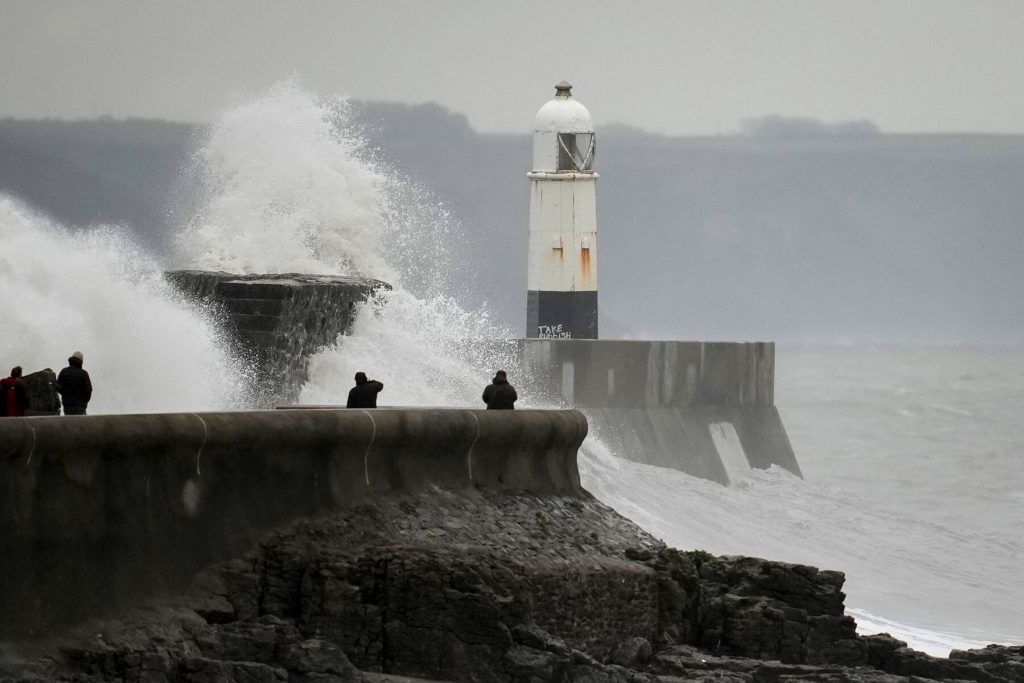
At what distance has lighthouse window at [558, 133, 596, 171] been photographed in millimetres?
23125

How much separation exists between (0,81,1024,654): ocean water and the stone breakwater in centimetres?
487

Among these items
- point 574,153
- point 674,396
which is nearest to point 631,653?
point 674,396

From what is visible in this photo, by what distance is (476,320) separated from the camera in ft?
70.9

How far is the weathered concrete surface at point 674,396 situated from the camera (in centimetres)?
2127

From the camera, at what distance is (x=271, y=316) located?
16.2 m

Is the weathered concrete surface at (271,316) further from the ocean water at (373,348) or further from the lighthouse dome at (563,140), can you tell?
the lighthouse dome at (563,140)

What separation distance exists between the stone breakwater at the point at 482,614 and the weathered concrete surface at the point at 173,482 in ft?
0.36

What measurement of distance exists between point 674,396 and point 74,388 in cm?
1327

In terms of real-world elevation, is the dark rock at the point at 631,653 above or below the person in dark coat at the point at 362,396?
below

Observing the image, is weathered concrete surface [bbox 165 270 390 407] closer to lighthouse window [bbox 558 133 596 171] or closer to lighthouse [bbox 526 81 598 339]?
lighthouse [bbox 526 81 598 339]

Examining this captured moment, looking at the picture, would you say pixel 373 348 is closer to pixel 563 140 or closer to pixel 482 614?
pixel 563 140

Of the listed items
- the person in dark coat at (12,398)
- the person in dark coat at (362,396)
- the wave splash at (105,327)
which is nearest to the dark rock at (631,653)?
the person in dark coat at (362,396)

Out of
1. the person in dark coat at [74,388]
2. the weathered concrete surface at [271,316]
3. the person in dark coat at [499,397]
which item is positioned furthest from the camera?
the weathered concrete surface at [271,316]

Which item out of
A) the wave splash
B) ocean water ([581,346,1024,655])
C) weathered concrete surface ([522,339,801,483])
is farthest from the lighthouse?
the wave splash
